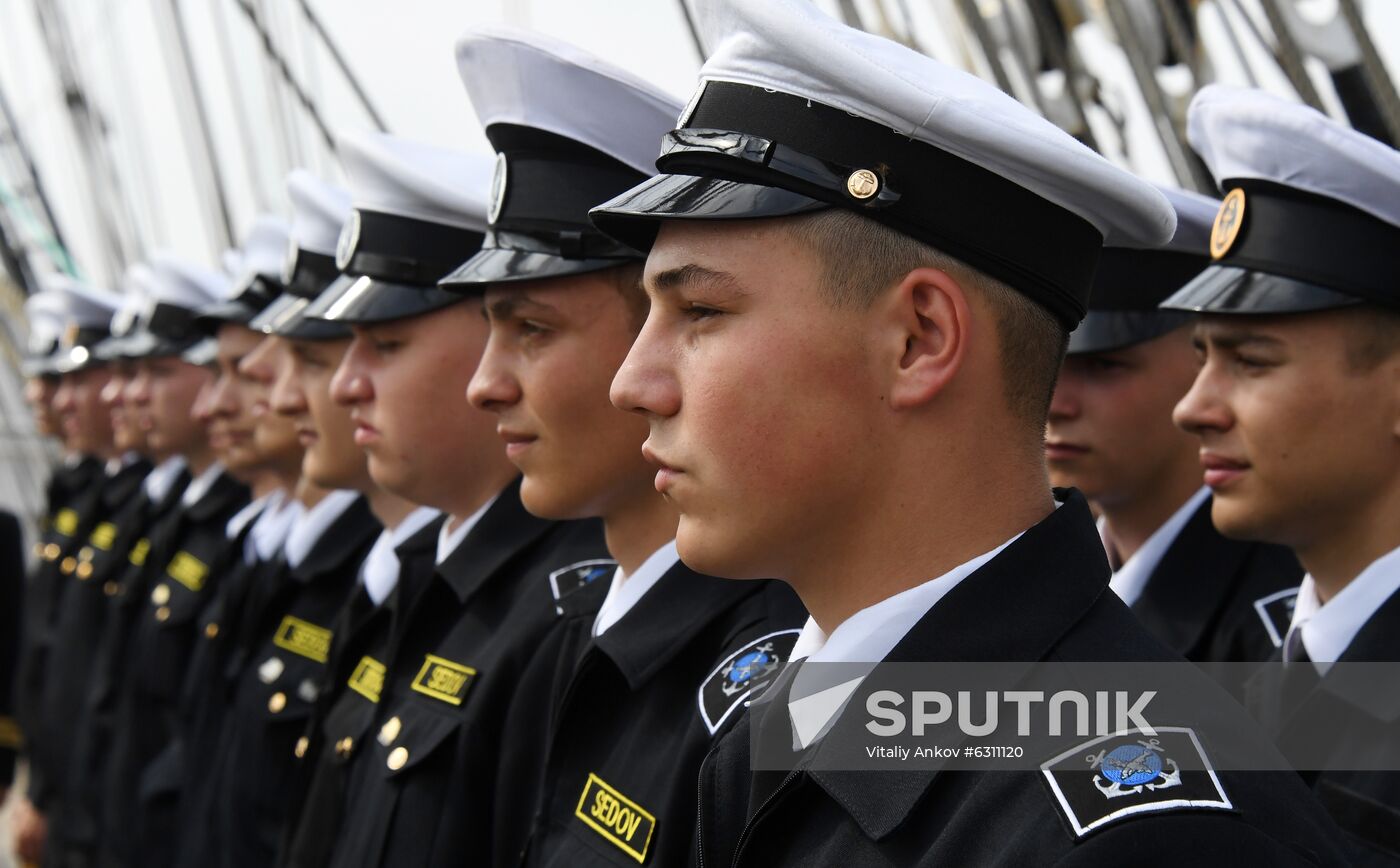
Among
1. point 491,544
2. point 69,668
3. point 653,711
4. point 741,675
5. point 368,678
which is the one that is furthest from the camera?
point 69,668

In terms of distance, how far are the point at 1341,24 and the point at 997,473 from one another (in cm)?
246

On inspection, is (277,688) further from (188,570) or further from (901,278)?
(901,278)

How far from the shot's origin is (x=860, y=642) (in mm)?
1409

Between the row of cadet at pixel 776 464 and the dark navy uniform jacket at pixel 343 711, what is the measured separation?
11 millimetres

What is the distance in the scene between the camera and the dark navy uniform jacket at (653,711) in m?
1.78

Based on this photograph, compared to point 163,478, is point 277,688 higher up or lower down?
higher up

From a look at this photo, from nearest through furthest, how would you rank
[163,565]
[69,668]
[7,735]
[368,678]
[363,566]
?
1. [368,678]
2. [363,566]
3. [7,735]
4. [163,565]
5. [69,668]

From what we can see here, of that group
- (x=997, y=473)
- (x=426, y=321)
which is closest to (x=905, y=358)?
(x=997, y=473)

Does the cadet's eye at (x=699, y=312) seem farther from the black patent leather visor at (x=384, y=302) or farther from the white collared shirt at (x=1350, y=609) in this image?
the black patent leather visor at (x=384, y=302)

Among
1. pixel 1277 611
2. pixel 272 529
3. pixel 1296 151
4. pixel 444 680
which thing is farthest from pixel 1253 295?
pixel 272 529

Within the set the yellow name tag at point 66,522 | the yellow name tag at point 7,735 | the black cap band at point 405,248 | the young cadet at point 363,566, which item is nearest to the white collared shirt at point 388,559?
the young cadet at point 363,566

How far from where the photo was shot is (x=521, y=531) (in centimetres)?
263

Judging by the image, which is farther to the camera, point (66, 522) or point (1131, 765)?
point (66, 522)

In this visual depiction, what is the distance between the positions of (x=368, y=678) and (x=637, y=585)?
887 millimetres
